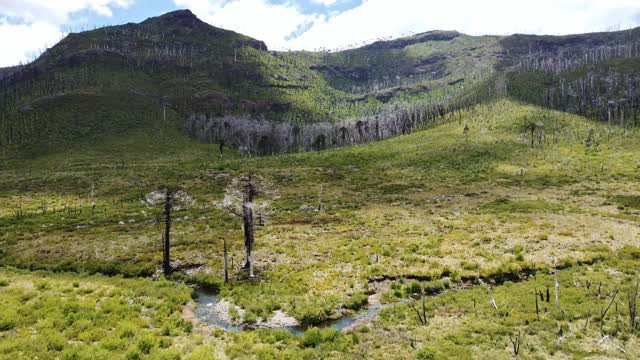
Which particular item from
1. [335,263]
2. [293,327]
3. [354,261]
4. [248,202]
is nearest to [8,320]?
[293,327]

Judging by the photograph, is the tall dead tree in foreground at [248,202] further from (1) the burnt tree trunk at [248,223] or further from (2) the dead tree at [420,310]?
(2) the dead tree at [420,310]

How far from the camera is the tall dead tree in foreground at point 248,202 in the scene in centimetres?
3085

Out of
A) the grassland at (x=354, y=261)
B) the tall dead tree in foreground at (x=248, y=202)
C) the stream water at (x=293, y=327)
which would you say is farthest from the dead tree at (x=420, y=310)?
the tall dead tree in foreground at (x=248, y=202)

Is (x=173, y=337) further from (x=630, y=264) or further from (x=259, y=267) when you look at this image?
(x=630, y=264)

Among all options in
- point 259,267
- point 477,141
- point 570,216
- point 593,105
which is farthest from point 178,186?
point 593,105

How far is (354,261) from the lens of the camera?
1267 inches

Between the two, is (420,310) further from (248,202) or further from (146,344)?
(248,202)

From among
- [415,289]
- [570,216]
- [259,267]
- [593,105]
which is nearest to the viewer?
[415,289]

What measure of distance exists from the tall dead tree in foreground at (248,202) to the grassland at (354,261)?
1.97 meters

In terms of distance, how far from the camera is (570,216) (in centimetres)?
4353

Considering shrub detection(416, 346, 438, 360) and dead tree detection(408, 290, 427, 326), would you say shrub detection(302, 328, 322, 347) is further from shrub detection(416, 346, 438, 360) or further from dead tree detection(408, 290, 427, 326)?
dead tree detection(408, 290, 427, 326)

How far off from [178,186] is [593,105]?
633ft

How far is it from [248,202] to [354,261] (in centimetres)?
1099

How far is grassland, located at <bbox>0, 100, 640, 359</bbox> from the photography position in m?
18.3
